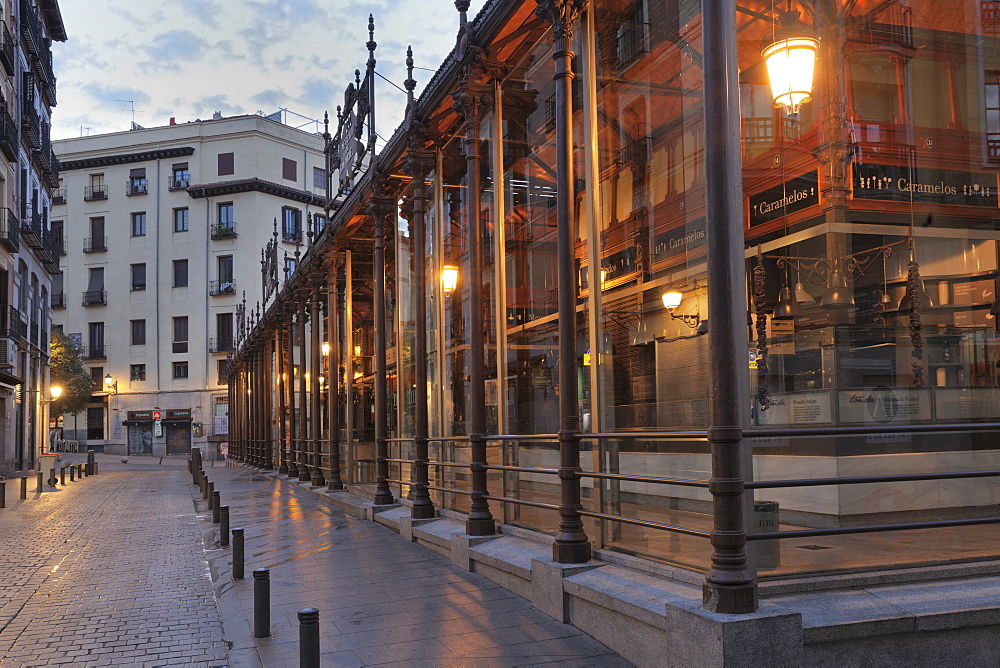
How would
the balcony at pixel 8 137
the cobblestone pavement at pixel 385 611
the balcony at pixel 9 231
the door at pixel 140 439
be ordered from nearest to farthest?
1. the cobblestone pavement at pixel 385 611
2. the balcony at pixel 8 137
3. the balcony at pixel 9 231
4. the door at pixel 140 439

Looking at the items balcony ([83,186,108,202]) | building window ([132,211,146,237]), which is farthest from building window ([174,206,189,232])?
A: balcony ([83,186,108,202])

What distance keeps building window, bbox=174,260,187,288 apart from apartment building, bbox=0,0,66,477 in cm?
1949

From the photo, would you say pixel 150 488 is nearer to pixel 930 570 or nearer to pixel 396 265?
pixel 396 265

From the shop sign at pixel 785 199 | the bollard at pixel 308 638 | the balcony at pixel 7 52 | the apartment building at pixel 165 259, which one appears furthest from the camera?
the apartment building at pixel 165 259

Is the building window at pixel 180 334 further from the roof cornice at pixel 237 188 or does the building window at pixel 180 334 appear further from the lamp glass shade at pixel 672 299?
the lamp glass shade at pixel 672 299

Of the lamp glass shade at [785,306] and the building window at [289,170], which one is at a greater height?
the building window at [289,170]

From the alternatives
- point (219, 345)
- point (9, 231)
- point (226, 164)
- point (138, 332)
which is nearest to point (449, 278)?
point (9, 231)

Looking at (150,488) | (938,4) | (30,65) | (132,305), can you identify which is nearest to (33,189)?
(30,65)

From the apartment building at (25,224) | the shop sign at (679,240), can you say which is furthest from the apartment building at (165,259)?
the shop sign at (679,240)

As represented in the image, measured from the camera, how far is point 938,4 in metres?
8.23

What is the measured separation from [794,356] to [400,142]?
8473mm

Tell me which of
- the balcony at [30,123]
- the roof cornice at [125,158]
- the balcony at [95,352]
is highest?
the roof cornice at [125,158]

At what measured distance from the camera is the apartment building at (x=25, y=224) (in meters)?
31.9

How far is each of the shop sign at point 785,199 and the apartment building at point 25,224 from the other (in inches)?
1040
